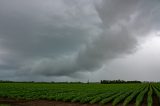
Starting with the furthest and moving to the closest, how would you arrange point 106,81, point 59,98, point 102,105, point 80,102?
1. point 106,81
2. point 59,98
3. point 80,102
4. point 102,105

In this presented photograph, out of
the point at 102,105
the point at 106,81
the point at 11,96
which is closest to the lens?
the point at 102,105

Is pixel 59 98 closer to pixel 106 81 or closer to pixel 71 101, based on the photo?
pixel 71 101

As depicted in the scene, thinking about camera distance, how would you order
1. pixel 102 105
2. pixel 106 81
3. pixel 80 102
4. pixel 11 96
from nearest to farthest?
1. pixel 102 105
2. pixel 80 102
3. pixel 11 96
4. pixel 106 81

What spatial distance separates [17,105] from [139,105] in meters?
13.3

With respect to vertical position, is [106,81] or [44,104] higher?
[106,81]

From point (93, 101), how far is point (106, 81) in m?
147

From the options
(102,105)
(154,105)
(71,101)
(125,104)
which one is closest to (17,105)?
(71,101)

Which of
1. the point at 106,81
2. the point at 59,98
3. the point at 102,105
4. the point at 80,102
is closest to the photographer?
the point at 102,105

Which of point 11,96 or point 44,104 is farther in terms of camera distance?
point 11,96

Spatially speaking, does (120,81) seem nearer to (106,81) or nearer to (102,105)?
Answer: (106,81)

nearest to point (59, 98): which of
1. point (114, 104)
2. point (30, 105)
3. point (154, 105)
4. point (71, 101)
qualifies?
point (71, 101)

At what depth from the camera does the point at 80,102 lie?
3528 cm

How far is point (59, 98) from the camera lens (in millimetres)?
38875

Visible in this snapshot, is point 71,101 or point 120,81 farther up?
point 120,81
